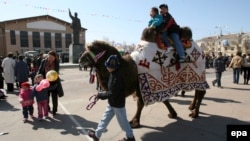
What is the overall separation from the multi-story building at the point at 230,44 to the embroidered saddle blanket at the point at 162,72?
72.1 metres

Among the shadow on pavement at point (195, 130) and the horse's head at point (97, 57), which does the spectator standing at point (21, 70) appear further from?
the shadow on pavement at point (195, 130)

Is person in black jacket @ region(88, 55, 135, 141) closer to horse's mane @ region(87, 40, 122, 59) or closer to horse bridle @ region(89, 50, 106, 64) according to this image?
horse bridle @ region(89, 50, 106, 64)

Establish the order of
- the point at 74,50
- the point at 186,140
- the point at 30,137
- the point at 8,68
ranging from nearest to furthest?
the point at 186,140
the point at 30,137
the point at 8,68
the point at 74,50

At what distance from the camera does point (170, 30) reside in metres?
6.30

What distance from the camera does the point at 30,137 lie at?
18.1ft

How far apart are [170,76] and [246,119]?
2.08 m

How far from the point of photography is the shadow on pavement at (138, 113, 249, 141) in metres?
5.26

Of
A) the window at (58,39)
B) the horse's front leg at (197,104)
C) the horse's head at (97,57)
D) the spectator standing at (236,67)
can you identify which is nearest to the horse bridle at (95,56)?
the horse's head at (97,57)

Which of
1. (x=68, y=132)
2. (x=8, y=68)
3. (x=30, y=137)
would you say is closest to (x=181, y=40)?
(x=68, y=132)

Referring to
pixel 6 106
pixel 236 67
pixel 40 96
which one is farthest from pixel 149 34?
pixel 236 67

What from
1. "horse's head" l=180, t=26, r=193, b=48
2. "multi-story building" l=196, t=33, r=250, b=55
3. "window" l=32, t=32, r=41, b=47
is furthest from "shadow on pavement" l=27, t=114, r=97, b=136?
"multi-story building" l=196, t=33, r=250, b=55

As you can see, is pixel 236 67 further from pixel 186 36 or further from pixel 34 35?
pixel 34 35

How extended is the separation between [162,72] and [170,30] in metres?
1.02

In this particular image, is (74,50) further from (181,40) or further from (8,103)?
(181,40)
